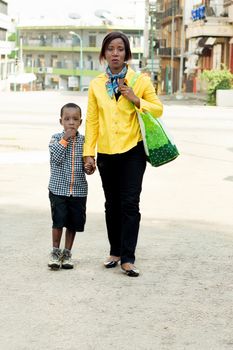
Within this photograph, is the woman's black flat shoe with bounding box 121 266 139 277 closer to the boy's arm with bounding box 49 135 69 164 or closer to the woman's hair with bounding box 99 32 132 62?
the boy's arm with bounding box 49 135 69 164

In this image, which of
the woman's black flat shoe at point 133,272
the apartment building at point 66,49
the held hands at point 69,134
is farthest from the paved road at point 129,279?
the apartment building at point 66,49

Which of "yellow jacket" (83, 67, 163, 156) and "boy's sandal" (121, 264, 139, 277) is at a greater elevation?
"yellow jacket" (83, 67, 163, 156)

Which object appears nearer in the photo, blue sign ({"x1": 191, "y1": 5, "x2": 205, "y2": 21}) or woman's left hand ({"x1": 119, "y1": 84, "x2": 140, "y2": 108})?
woman's left hand ({"x1": 119, "y1": 84, "x2": 140, "y2": 108})

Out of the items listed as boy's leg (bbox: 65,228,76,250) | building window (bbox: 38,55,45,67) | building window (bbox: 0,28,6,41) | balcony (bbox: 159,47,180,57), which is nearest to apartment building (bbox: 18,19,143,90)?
building window (bbox: 38,55,45,67)

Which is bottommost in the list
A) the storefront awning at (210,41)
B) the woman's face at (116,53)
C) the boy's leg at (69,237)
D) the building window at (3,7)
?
the boy's leg at (69,237)

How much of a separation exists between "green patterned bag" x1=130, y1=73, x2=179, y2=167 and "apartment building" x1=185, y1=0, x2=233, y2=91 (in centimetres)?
4219

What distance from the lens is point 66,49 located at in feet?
371

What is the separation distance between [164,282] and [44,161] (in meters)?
8.18

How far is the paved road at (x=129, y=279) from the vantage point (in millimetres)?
4535

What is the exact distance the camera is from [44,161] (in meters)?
13.7

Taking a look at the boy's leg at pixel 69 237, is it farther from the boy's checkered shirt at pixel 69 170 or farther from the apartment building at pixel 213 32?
the apartment building at pixel 213 32

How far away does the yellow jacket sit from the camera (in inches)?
229

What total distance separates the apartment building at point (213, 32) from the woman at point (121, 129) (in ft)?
138

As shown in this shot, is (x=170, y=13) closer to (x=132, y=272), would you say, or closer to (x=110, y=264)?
(x=110, y=264)
